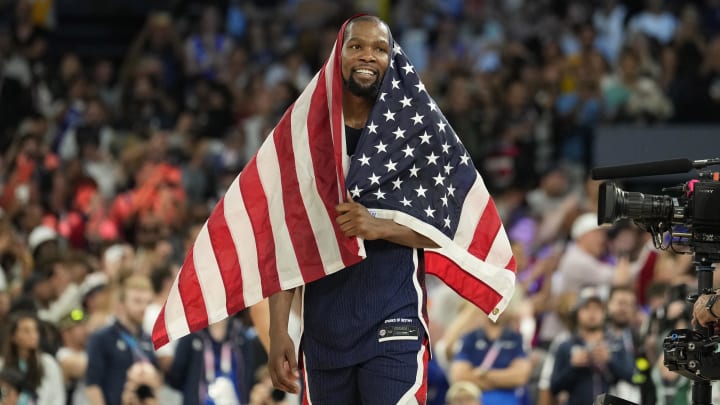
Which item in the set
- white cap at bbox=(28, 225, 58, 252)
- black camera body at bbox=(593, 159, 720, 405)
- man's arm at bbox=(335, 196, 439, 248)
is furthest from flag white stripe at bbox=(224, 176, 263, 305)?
white cap at bbox=(28, 225, 58, 252)

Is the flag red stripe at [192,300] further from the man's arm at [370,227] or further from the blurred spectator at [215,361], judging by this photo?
the blurred spectator at [215,361]

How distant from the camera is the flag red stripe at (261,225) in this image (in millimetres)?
6180

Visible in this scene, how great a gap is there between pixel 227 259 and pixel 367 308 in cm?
72

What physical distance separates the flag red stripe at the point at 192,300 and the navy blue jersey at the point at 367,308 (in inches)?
19.0

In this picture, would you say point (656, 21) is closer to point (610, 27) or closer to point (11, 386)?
point (610, 27)

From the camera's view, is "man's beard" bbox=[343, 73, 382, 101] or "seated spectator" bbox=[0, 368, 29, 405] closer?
"man's beard" bbox=[343, 73, 382, 101]

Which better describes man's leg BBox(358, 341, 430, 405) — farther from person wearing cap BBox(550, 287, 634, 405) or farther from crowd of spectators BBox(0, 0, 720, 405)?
person wearing cap BBox(550, 287, 634, 405)

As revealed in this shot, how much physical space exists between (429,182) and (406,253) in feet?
0.94

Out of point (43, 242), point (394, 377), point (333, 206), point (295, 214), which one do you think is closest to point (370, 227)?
point (333, 206)

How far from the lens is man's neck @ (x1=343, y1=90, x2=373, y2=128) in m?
6.11

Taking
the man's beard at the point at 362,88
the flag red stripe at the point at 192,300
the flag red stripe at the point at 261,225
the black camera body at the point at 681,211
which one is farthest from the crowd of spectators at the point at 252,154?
the man's beard at the point at 362,88

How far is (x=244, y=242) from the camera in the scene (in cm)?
629

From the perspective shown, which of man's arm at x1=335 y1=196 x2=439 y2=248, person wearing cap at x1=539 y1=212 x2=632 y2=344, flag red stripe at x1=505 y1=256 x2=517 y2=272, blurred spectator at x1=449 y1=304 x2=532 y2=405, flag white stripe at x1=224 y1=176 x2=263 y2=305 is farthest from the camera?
person wearing cap at x1=539 y1=212 x2=632 y2=344

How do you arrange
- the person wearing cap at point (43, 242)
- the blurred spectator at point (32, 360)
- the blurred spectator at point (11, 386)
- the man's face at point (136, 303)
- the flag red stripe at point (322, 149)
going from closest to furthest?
the flag red stripe at point (322, 149) → the blurred spectator at point (11, 386) → the blurred spectator at point (32, 360) → the man's face at point (136, 303) → the person wearing cap at point (43, 242)
